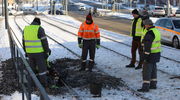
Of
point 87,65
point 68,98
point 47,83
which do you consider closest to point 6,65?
point 87,65

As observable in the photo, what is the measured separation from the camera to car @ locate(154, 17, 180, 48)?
55.5 ft

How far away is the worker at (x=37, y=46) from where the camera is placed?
27.5 feet

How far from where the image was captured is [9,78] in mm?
10125

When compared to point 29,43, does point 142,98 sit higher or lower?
lower

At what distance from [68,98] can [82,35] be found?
334 cm

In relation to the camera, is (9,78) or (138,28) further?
(138,28)

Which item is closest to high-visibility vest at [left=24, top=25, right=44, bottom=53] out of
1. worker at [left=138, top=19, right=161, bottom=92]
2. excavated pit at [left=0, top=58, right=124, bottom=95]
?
excavated pit at [left=0, top=58, right=124, bottom=95]

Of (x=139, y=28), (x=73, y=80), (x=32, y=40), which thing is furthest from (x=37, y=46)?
(x=139, y=28)

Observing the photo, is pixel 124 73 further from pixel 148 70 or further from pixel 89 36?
pixel 148 70

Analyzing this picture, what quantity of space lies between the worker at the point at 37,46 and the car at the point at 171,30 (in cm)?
996

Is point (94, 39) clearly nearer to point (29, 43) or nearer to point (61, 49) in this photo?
point (29, 43)

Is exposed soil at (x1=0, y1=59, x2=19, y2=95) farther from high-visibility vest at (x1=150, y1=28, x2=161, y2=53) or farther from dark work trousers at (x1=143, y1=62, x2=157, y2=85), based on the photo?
high-visibility vest at (x1=150, y1=28, x2=161, y2=53)

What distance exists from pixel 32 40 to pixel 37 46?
0.71 ft

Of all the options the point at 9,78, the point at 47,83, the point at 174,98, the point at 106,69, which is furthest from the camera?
the point at 106,69
